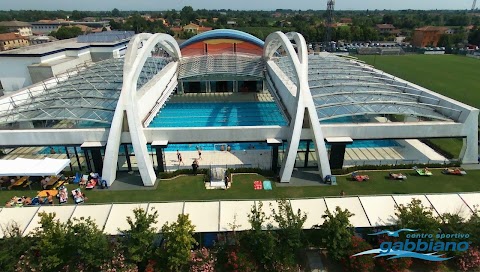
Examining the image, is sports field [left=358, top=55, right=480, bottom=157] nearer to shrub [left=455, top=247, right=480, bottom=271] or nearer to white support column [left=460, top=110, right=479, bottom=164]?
white support column [left=460, top=110, right=479, bottom=164]

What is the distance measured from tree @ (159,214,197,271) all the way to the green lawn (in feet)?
21.5

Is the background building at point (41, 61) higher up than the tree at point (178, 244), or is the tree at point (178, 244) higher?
the background building at point (41, 61)

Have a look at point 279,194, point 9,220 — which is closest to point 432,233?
point 279,194

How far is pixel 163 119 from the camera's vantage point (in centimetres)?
3734

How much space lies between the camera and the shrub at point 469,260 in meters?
15.7

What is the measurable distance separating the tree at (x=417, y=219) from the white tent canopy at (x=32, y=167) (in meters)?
23.9

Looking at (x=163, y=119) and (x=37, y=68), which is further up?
(x=37, y=68)

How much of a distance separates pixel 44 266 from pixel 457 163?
30832 millimetres

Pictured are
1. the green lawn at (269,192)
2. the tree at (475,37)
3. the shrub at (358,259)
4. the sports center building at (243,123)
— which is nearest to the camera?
the shrub at (358,259)

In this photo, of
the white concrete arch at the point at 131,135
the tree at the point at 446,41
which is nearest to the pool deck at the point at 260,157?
the white concrete arch at the point at 131,135

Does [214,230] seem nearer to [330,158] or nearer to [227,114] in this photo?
[330,158]

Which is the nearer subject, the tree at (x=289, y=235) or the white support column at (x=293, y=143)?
the tree at (x=289, y=235)

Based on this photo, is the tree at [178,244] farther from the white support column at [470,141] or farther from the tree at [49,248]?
the white support column at [470,141]

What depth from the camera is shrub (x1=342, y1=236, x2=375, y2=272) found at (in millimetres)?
15359
